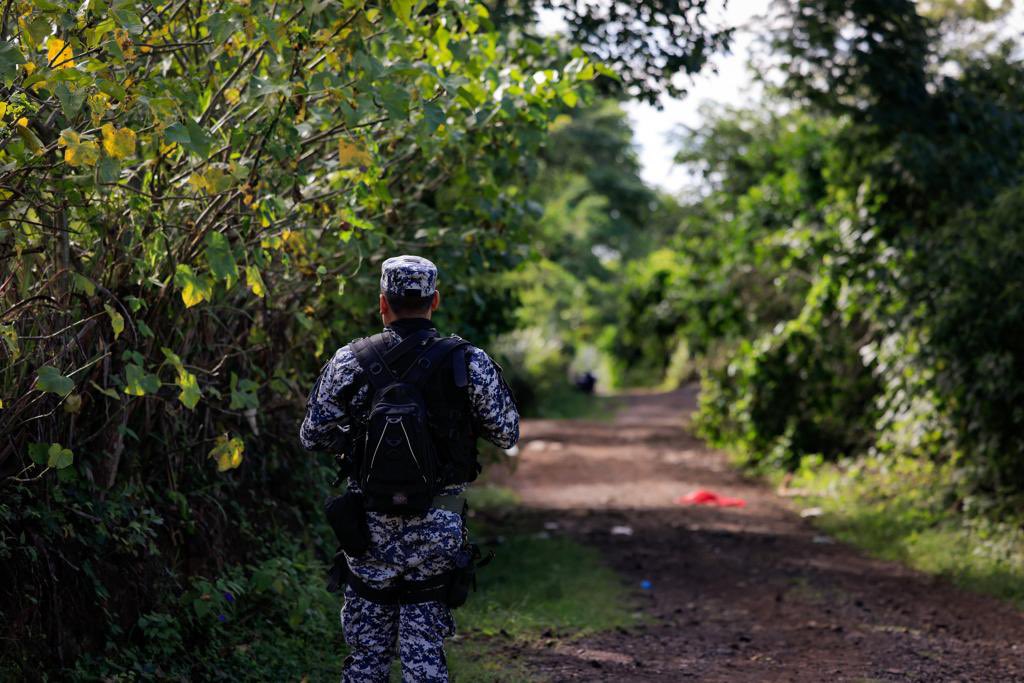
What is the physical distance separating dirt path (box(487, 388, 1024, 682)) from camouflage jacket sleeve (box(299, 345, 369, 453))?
2.02m

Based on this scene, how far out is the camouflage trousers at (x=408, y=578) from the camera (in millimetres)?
4156

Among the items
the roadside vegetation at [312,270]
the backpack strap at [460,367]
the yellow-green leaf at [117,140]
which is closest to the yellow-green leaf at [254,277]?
the roadside vegetation at [312,270]

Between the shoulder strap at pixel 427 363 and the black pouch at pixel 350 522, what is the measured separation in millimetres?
479

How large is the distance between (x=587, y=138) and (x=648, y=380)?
15.7m

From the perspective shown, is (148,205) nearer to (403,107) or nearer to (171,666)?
(403,107)

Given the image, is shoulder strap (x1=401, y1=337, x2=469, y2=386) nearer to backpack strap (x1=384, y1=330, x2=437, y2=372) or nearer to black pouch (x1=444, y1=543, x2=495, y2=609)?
backpack strap (x1=384, y1=330, x2=437, y2=372)

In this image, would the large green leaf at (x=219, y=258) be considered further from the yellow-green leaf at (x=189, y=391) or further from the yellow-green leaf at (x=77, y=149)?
the yellow-green leaf at (x=77, y=149)

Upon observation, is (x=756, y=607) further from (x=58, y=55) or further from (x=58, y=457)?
(x=58, y=55)

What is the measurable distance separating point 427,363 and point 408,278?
32 centimetres

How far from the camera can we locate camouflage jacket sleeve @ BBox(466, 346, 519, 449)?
418 centimetres

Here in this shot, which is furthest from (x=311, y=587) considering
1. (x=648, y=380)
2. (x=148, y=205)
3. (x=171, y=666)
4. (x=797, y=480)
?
(x=648, y=380)

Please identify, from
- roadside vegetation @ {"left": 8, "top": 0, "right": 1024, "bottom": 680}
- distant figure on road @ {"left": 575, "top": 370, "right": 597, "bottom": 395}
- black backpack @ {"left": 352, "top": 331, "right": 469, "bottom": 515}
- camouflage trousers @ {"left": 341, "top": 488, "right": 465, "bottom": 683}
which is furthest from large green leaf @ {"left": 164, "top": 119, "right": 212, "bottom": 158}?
distant figure on road @ {"left": 575, "top": 370, "right": 597, "bottom": 395}

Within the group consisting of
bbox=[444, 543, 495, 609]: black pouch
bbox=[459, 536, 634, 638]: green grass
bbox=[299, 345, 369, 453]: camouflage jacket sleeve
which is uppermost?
bbox=[299, 345, 369, 453]: camouflage jacket sleeve

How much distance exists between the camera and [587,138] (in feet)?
112
